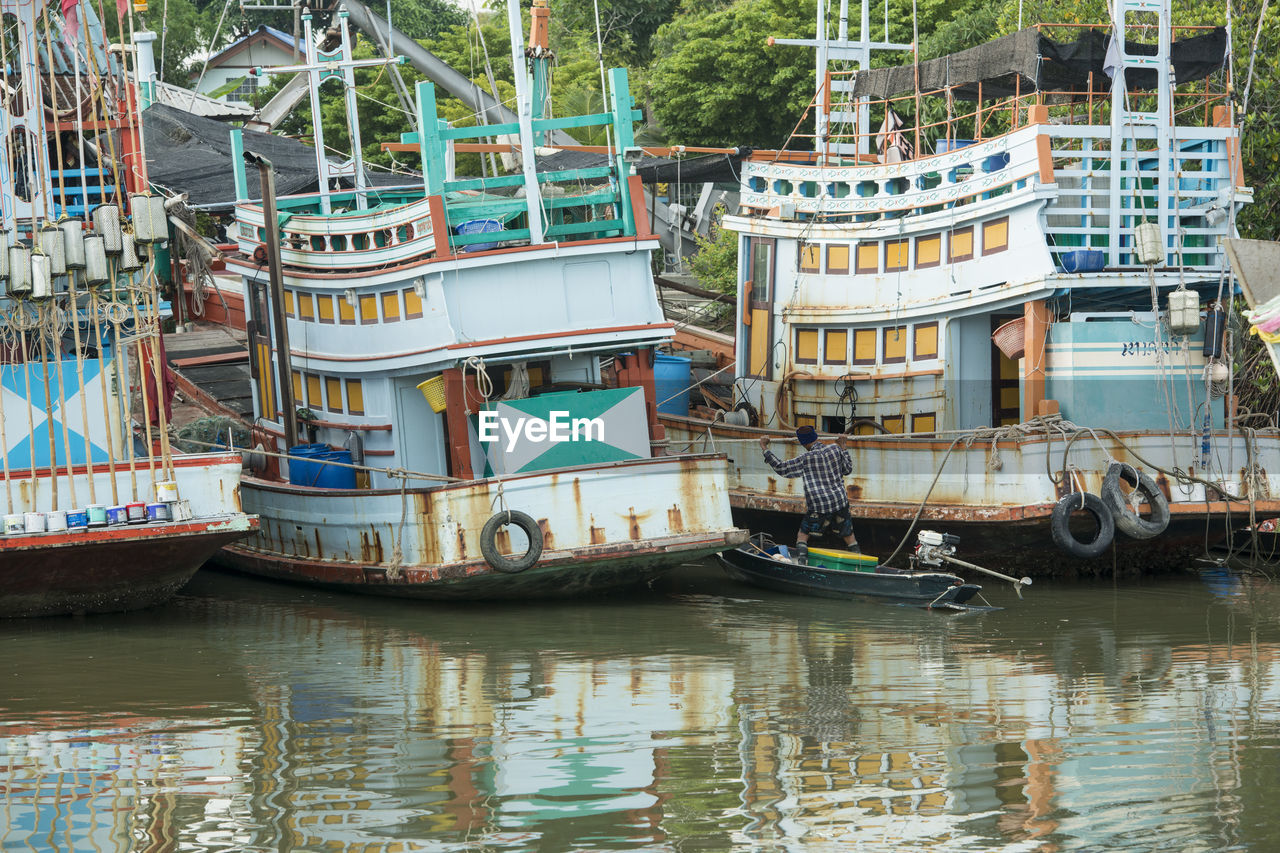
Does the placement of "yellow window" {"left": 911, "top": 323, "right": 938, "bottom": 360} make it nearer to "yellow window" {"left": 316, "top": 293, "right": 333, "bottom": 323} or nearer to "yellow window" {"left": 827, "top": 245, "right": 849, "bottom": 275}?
"yellow window" {"left": 827, "top": 245, "right": 849, "bottom": 275}

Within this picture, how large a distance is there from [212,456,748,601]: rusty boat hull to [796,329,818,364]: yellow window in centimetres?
406

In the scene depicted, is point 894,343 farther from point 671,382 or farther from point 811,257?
point 671,382

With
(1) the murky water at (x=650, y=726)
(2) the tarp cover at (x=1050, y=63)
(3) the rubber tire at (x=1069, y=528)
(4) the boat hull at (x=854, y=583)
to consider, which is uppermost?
(2) the tarp cover at (x=1050, y=63)

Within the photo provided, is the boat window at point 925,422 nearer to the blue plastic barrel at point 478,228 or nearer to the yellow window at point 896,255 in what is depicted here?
the yellow window at point 896,255

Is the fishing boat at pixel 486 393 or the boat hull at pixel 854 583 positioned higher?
the fishing boat at pixel 486 393

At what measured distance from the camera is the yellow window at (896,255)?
55.7ft

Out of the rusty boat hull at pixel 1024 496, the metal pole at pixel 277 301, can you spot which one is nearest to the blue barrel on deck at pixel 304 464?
the metal pole at pixel 277 301

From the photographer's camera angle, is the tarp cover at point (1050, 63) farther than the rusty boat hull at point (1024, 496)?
Yes

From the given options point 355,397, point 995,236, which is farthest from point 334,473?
point 995,236

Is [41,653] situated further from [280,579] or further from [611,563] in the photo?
[611,563]

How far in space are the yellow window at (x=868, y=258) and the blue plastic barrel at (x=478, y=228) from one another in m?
4.60

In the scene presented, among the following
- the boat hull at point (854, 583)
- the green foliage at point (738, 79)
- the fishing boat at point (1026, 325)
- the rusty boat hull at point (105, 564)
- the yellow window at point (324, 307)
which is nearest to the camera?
the rusty boat hull at point (105, 564)

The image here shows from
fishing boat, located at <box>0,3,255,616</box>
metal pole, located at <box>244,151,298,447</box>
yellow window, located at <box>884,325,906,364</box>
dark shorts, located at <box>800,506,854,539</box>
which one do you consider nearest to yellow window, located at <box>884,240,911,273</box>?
yellow window, located at <box>884,325,906,364</box>

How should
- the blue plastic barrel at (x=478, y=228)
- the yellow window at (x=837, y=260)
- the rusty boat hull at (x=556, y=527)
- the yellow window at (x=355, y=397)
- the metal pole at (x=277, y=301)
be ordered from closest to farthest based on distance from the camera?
the rusty boat hull at (x=556, y=527), the blue plastic barrel at (x=478, y=228), the metal pole at (x=277, y=301), the yellow window at (x=355, y=397), the yellow window at (x=837, y=260)
